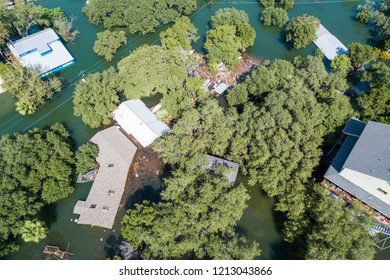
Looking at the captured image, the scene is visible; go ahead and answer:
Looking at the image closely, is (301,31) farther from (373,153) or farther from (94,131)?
A: (94,131)

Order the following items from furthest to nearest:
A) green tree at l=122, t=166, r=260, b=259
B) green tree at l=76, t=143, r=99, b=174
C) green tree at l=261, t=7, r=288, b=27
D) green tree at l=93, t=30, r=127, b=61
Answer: green tree at l=261, t=7, r=288, b=27 < green tree at l=93, t=30, r=127, b=61 < green tree at l=76, t=143, r=99, b=174 < green tree at l=122, t=166, r=260, b=259

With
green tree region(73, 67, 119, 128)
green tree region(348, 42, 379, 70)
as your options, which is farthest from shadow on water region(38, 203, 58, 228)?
green tree region(348, 42, 379, 70)

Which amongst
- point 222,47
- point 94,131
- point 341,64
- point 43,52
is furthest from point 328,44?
point 43,52

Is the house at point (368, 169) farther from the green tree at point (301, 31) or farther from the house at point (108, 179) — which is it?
the house at point (108, 179)

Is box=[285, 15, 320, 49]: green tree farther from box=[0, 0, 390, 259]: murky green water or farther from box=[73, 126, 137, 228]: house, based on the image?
box=[73, 126, 137, 228]: house

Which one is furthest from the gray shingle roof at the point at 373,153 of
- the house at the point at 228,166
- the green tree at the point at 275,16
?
the green tree at the point at 275,16

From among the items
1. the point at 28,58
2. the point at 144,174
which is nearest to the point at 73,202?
the point at 144,174

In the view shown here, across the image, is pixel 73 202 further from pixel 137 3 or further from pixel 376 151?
pixel 137 3
